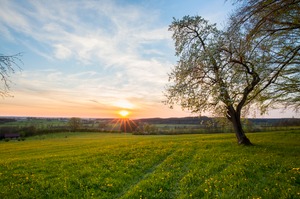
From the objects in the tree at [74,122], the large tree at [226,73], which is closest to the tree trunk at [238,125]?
the large tree at [226,73]

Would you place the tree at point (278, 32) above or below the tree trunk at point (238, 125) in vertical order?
above

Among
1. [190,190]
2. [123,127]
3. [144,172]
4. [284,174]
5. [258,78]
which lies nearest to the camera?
[190,190]

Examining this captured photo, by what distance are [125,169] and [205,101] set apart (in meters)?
12.1

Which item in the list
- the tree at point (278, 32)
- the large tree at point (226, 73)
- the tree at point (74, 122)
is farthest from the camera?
the tree at point (74, 122)

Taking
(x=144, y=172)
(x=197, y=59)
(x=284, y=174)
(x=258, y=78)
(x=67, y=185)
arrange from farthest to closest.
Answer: (x=197, y=59) → (x=258, y=78) → (x=144, y=172) → (x=67, y=185) → (x=284, y=174)

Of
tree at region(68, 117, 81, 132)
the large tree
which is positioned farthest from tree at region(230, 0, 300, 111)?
tree at region(68, 117, 81, 132)

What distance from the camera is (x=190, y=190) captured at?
1002 cm

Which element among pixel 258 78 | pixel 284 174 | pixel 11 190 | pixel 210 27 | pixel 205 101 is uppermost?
pixel 210 27

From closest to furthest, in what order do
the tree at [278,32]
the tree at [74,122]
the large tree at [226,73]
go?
the tree at [278,32], the large tree at [226,73], the tree at [74,122]

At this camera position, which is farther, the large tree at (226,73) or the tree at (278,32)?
the large tree at (226,73)

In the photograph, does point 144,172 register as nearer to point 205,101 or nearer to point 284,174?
point 284,174

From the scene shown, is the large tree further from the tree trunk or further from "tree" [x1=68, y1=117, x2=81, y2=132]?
"tree" [x1=68, y1=117, x2=81, y2=132]

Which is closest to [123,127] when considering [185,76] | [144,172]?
[185,76]

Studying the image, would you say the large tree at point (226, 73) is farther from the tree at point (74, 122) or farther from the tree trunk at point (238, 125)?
the tree at point (74, 122)
